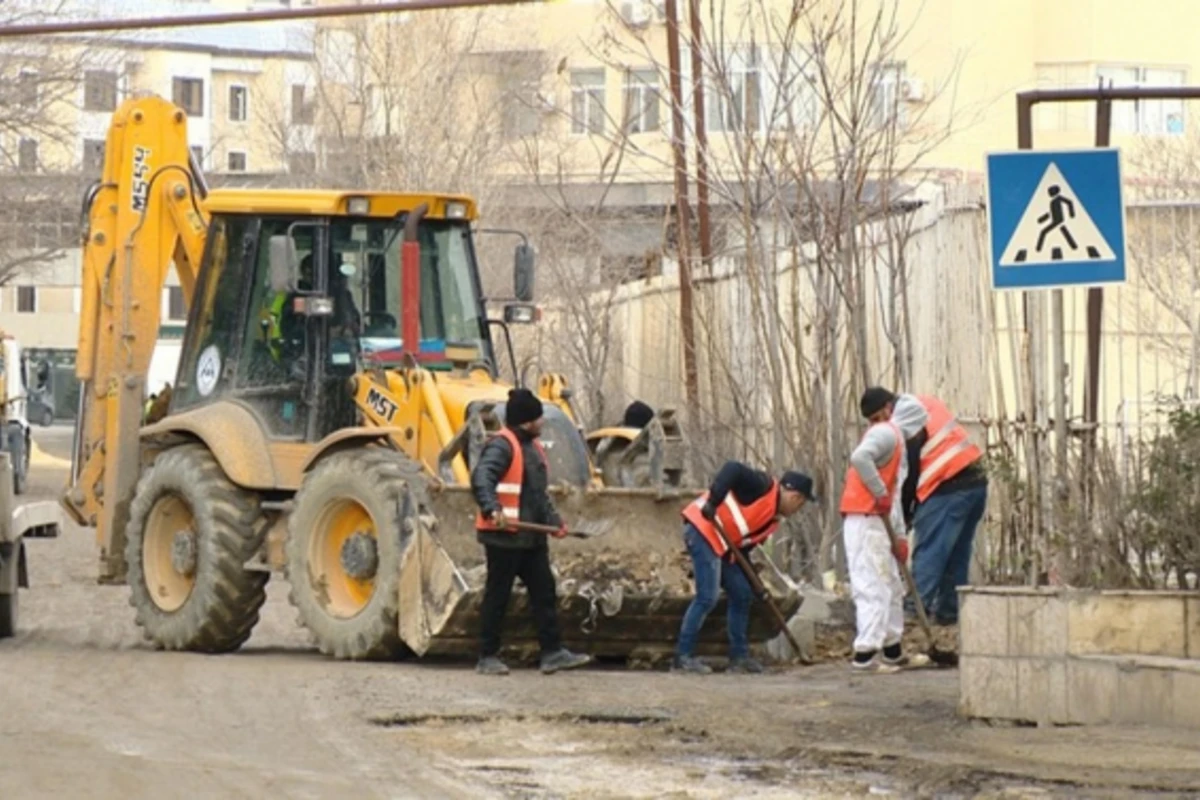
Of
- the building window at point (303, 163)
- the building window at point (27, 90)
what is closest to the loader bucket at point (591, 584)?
the building window at point (27, 90)

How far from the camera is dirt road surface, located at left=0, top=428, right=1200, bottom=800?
10664mm

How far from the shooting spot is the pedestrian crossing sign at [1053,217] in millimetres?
12836

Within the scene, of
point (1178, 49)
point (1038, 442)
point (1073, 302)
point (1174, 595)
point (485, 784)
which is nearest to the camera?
point (485, 784)

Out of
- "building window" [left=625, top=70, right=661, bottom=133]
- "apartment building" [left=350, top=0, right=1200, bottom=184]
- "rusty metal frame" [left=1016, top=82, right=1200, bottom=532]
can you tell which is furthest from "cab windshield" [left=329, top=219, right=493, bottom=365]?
"apartment building" [left=350, top=0, right=1200, bottom=184]

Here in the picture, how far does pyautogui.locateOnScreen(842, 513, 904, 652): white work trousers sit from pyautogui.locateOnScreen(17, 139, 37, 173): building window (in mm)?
33212

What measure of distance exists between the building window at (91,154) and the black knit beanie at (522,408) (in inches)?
1508

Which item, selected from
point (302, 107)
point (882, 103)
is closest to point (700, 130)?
point (882, 103)

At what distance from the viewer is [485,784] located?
10.8m

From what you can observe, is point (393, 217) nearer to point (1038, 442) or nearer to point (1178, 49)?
point (1038, 442)

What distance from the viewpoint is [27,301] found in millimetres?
89125

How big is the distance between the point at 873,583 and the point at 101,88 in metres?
34.2

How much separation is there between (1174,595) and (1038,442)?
2293 millimetres

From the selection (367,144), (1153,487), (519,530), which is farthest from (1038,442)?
(367,144)

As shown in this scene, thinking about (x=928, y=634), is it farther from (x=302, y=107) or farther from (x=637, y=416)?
(x=302, y=107)
